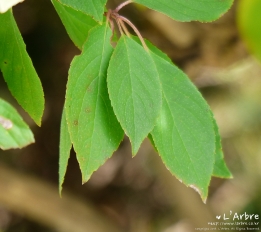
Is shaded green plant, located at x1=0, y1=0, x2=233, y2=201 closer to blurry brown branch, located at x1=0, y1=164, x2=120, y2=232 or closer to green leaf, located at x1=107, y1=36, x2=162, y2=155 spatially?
green leaf, located at x1=107, y1=36, x2=162, y2=155

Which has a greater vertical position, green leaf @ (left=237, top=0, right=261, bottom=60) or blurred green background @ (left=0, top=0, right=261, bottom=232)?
green leaf @ (left=237, top=0, right=261, bottom=60)

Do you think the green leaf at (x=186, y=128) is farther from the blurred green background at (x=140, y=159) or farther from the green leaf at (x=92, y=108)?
the blurred green background at (x=140, y=159)

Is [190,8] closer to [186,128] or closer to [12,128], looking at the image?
[186,128]

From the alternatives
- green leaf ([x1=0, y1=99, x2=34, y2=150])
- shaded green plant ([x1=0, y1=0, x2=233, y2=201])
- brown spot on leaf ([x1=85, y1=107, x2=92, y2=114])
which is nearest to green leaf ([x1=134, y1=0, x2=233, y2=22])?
shaded green plant ([x1=0, y1=0, x2=233, y2=201])

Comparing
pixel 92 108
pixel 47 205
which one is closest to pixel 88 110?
pixel 92 108

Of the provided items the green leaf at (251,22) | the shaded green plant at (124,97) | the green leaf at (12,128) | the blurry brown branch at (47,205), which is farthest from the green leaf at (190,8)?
the blurry brown branch at (47,205)

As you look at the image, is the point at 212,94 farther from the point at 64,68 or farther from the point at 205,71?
the point at 64,68
